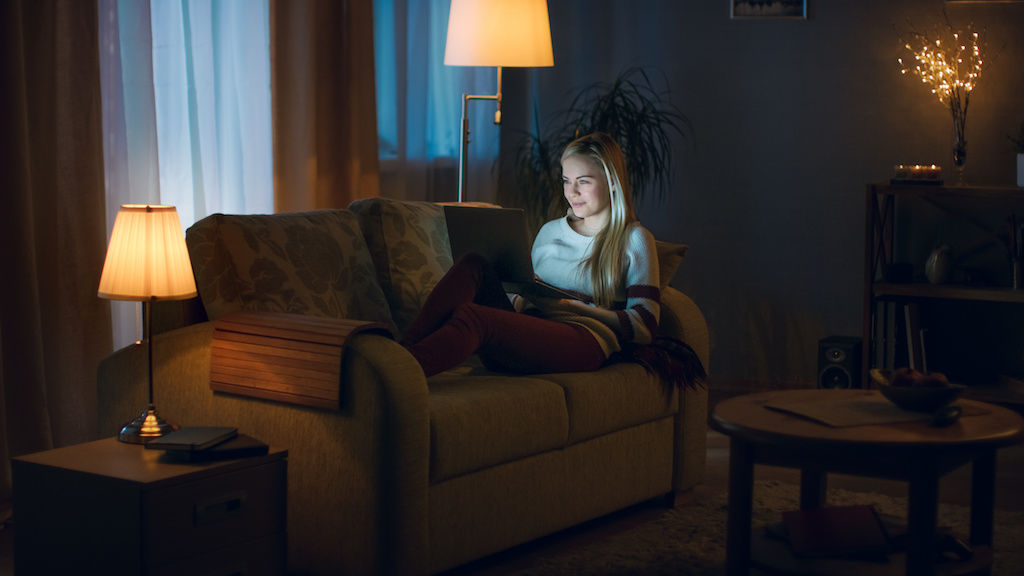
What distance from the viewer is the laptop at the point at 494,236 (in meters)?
3.04

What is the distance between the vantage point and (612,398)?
9.82 ft

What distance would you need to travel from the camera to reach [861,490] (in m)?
3.42

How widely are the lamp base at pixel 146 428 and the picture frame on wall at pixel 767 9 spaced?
3.27 meters

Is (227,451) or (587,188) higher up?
(587,188)

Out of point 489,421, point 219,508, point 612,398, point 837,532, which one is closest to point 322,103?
point 612,398

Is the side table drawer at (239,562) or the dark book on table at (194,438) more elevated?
the dark book on table at (194,438)

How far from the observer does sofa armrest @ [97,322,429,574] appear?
2.39m

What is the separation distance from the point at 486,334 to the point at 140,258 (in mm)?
865

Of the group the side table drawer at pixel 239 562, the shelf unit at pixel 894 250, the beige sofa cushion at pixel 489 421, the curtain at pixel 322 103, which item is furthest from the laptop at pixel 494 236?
the shelf unit at pixel 894 250

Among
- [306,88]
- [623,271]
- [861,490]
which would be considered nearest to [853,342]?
[861,490]

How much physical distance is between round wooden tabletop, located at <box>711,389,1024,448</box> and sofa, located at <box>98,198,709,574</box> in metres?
0.53

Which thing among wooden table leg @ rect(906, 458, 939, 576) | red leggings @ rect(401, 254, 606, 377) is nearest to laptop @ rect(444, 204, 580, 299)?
red leggings @ rect(401, 254, 606, 377)

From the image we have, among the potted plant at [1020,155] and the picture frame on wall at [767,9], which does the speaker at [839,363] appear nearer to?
the potted plant at [1020,155]

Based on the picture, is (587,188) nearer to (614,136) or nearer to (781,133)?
(614,136)
